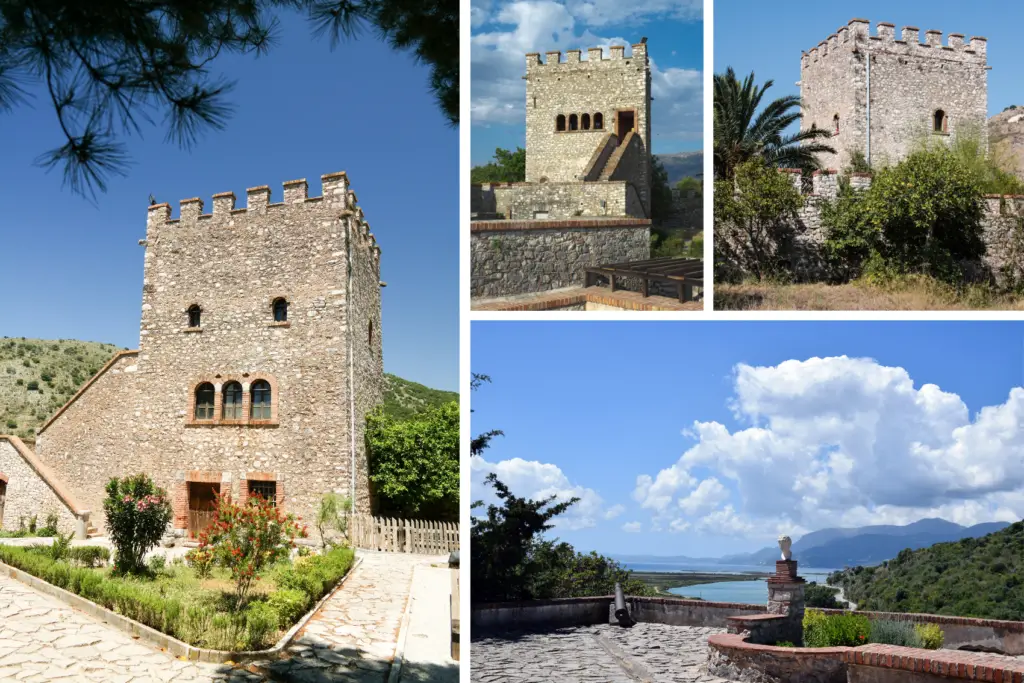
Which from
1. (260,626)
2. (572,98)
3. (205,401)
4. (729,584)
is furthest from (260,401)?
(572,98)

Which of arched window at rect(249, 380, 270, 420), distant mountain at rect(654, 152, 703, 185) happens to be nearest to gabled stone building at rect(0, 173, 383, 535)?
arched window at rect(249, 380, 270, 420)

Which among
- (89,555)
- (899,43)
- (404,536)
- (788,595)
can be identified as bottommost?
(404,536)

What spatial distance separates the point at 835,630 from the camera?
4016 mm

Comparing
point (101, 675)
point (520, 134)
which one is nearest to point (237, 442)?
point (101, 675)

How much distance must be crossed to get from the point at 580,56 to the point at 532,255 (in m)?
1.11

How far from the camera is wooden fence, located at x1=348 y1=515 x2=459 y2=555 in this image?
1038 centimetres

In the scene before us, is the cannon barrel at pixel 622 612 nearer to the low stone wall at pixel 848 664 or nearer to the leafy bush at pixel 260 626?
the low stone wall at pixel 848 664

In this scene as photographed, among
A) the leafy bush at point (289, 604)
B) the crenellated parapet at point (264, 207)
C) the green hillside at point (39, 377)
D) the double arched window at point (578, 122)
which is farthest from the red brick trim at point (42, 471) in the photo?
the double arched window at point (578, 122)

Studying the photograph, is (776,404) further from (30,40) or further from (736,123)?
(30,40)

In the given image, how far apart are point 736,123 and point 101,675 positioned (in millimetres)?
5729

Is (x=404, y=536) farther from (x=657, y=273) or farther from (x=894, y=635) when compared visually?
(x=657, y=273)

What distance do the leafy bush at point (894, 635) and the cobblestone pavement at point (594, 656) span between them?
0.97 meters

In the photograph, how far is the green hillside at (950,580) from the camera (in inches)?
180

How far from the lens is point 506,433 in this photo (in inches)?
135
